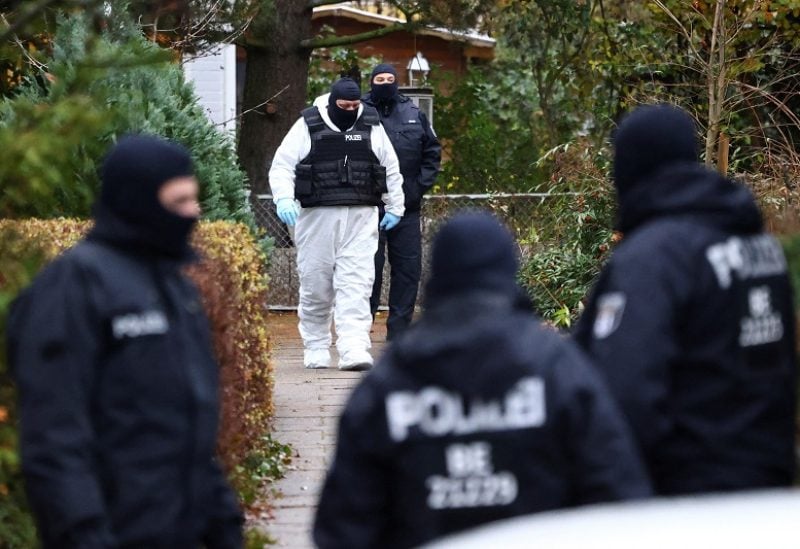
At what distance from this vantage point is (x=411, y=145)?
1213 cm

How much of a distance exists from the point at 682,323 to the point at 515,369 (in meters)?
0.78

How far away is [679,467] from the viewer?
412cm

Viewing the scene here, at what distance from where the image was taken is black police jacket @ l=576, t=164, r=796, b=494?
4.03m

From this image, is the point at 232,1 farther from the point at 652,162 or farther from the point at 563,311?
the point at 652,162

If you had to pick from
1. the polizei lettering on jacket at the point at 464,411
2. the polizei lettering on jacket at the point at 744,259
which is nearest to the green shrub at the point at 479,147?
the polizei lettering on jacket at the point at 744,259

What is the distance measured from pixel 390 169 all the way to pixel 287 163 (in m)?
0.74

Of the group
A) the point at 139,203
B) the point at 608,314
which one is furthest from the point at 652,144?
the point at 139,203

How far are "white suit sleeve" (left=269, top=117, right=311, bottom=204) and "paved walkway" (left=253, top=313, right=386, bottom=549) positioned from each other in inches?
50.3

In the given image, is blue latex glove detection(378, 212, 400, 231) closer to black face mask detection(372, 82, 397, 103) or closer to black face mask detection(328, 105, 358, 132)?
black face mask detection(328, 105, 358, 132)

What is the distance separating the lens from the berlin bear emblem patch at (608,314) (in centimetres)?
407

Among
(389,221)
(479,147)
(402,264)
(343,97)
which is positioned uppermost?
(343,97)

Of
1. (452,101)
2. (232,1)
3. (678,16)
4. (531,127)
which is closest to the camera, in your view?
(678,16)

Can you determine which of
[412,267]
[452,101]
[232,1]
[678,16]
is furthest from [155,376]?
[452,101]

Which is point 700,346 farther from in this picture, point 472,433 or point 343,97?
point 343,97
